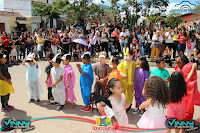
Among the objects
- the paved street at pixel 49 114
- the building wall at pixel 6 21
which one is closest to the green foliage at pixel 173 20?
the paved street at pixel 49 114

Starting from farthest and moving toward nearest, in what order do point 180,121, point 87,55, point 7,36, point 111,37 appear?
point 111,37
point 7,36
point 87,55
point 180,121

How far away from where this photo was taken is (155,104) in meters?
3.07

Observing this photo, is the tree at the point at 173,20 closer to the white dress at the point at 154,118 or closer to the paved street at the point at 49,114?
the paved street at the point at 49,114

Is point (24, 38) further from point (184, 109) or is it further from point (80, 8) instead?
point (184, 109)

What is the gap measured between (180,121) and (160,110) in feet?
2.23

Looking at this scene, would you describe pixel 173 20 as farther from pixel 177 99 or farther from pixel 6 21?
pixel 6 21

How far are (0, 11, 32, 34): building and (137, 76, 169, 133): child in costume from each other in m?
37.7

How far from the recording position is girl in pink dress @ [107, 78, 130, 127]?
316cm

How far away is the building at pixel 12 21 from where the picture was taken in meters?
35.7

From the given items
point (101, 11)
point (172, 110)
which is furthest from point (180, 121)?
point (101, 11)

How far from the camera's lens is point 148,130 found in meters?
3.02

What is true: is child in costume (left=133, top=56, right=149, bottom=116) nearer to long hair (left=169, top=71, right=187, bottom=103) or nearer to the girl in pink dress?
long hair (left=169, top=71, right=187, bottom=103)

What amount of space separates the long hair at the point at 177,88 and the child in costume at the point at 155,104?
1.97 ft

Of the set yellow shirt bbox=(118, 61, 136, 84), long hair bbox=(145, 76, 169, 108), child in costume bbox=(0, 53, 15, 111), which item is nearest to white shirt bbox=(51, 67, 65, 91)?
child in costume bbox=(0, 53, 15, 111)
